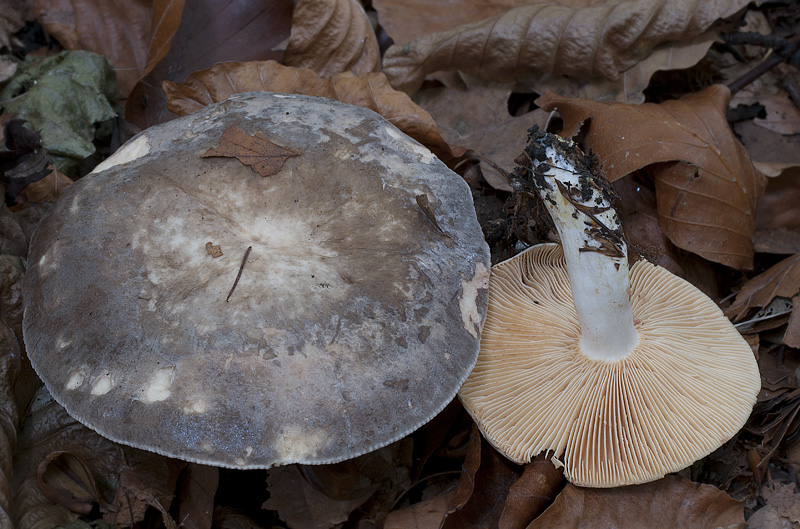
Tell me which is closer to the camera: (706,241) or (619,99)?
(706,241)

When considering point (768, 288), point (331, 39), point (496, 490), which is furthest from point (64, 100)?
point (768, 288)

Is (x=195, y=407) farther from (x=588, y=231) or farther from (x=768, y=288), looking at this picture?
(x=768, y=288)

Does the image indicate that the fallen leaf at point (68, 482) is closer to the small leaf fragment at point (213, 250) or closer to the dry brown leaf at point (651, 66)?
the small leaf fragment at point (213, 250)

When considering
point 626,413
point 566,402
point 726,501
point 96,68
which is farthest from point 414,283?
point 96,68

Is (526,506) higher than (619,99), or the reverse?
(619,99)

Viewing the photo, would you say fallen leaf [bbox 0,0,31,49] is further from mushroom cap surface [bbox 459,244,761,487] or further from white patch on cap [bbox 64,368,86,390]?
mushroom cap surface [bbox 459,244,761,487]

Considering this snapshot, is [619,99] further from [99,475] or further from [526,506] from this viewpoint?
[99,475]
